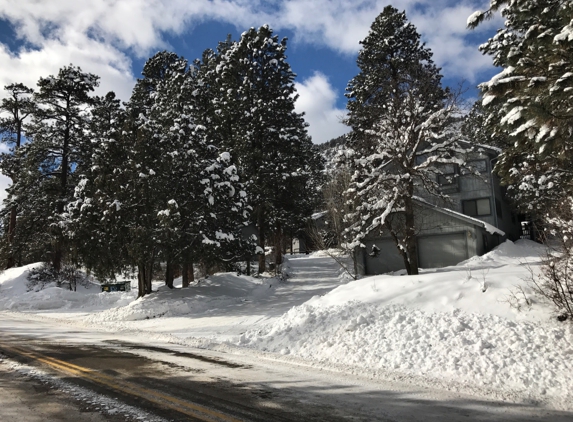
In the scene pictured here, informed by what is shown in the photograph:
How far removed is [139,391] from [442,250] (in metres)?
22.6

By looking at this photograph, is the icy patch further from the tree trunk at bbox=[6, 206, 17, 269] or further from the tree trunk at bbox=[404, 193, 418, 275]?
the tree trunk at bbox=[6, 206, 17, 269]

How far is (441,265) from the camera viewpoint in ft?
83.7

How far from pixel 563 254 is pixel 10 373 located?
36.0 ft

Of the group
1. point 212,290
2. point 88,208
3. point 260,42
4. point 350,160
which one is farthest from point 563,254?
point 260,42

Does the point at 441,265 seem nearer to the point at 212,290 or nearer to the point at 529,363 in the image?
the point at 212,290

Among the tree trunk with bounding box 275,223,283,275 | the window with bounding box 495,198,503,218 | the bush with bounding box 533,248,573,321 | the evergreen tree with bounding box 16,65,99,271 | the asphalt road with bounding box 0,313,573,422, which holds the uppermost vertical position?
the evergreen tree with bounding box 16,65,99,271

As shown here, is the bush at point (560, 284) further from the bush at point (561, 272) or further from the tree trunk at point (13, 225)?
the tree trunk at point (13, 225)

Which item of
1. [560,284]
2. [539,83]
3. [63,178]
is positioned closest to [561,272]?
[560,284]

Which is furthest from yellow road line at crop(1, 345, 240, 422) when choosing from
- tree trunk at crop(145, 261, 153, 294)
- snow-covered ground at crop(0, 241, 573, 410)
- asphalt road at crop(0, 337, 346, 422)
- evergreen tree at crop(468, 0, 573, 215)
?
tree trunk at crop(145, 261, 153, 294)

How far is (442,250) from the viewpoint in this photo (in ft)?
84.1

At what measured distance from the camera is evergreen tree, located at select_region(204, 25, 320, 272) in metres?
28.3

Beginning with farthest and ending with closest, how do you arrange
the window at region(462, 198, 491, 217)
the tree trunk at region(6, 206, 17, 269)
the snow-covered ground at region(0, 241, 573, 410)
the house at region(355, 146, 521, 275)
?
the tree trunk at region(6, 206, 17, 269) < the window at region(462, 198, 491, 217) < the house at region(355, 146, 521, 275) < the snow-covered ground at region(0, 241, 573, 410)

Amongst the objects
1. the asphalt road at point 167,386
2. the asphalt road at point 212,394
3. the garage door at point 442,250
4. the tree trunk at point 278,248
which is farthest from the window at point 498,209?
the asphalt road at point 167,386

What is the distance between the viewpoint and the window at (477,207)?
2925cm
